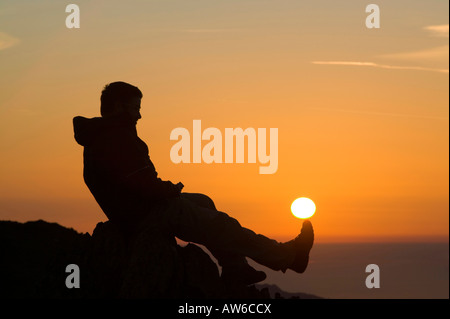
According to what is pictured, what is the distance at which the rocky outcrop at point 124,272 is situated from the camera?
1292 cm

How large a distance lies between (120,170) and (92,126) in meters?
0.88

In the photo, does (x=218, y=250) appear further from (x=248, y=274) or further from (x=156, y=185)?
(x=156, y=185)

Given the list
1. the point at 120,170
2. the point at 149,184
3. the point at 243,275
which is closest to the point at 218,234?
the point at 243,275

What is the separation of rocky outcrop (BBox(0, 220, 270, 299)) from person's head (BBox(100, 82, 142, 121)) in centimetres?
193

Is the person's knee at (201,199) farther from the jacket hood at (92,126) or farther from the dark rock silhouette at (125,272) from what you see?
the jacket hood at (92,126)

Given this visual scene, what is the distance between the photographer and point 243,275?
1370cm

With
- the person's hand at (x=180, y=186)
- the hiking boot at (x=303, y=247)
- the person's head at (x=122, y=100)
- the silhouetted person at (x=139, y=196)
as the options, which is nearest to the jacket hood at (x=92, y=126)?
the silhouetted person at (x=139, y=196)

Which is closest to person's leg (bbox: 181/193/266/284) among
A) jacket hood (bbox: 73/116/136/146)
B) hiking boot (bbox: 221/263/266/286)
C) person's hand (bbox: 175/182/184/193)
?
hiking boot (bbox: 221/263/266/286)

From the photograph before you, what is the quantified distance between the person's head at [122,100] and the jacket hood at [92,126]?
0.13m

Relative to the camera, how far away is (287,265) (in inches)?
536

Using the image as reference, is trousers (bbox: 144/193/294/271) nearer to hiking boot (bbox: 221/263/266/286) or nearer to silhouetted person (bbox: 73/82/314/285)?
silhouetted person (bbox: 73/82/314/285)
